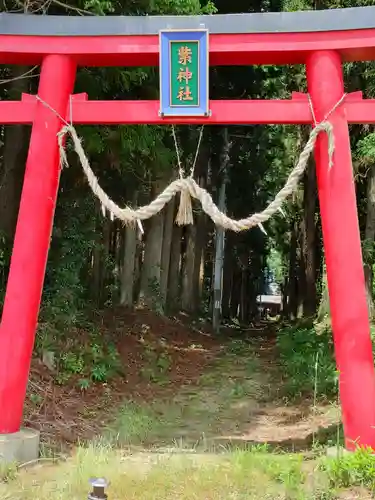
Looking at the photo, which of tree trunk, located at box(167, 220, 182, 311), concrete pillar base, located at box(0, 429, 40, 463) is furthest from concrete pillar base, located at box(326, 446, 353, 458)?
tree trunk, located at box(167, 220, 182, 311)

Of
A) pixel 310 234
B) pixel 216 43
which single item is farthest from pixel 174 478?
pixel 310 234

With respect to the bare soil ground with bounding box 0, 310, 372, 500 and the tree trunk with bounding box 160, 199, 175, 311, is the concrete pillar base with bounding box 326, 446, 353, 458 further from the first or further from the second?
the tree trunk with bounding box 160, 199, 175, 311

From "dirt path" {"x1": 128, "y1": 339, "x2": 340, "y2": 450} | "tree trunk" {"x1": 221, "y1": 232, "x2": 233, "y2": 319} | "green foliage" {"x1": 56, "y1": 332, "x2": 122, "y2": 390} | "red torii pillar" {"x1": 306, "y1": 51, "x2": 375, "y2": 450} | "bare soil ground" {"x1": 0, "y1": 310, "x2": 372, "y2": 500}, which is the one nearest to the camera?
"bare soil ground" {"x1": 0, "y1": 310, "x2": 372, "y2": 500}

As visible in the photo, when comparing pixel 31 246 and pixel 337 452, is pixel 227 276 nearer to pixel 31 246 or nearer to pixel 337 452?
pixel 31 246

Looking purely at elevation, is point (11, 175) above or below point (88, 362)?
above

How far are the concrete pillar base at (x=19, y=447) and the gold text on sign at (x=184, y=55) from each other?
369 centimetres

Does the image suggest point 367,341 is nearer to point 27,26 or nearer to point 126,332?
point 27,26

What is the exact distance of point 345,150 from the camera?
544 centimetres

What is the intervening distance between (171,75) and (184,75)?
122mm

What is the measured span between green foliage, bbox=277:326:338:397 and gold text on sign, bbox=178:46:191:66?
4346mm

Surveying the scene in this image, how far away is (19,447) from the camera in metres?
5.25

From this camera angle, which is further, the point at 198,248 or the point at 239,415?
the point at 198,248

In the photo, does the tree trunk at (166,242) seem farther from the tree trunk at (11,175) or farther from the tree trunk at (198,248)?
the tree trunk at (11,175)

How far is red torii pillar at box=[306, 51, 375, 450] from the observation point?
5.04 m
